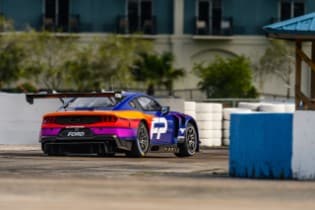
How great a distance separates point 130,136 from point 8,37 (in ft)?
105

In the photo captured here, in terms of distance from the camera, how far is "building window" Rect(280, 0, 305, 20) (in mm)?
60281

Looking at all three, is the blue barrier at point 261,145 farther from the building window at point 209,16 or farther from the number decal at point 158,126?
the building window at point 209,16

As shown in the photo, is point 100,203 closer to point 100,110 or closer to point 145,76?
point 100,110

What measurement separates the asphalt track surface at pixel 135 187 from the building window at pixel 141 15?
40.1 meters

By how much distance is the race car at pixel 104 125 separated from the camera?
2080 cm

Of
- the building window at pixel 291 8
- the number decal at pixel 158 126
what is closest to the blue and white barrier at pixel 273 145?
the number decal at pixel 158 126

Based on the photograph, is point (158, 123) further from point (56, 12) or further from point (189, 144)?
point (56, 12)

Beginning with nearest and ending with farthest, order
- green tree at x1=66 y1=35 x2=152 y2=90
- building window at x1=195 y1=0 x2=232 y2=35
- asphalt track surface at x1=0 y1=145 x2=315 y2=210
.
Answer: asphalt track surface at x1=0 y1=145 x2=315 y2=210
green tree at x1=66 y1=35 x2=152 y2=90
building window at x1=195 y1=0 x2=232 y2=35

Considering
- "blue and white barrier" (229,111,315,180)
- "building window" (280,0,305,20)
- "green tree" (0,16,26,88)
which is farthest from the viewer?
"building window" (280,0,305,20)

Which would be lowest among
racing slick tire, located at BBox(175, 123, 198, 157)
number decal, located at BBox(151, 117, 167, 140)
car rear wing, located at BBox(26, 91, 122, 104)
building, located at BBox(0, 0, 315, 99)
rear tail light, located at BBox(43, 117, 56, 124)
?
racing slick tire, located at BBox(175, 123, 198, 157)

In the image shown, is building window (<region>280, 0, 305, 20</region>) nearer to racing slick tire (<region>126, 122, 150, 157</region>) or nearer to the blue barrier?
racing slick tire (<region>126, 122, 150, 157</region>)

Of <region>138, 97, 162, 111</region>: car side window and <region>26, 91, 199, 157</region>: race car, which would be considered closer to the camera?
<region>26, 91, 199, 157</region>: race car

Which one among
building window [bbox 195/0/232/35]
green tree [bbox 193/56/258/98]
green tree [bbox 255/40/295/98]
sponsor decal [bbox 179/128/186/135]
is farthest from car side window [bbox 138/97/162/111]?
building window [bbox 195/0/232/35]

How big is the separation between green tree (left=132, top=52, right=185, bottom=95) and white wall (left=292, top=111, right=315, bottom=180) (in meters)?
39.0
